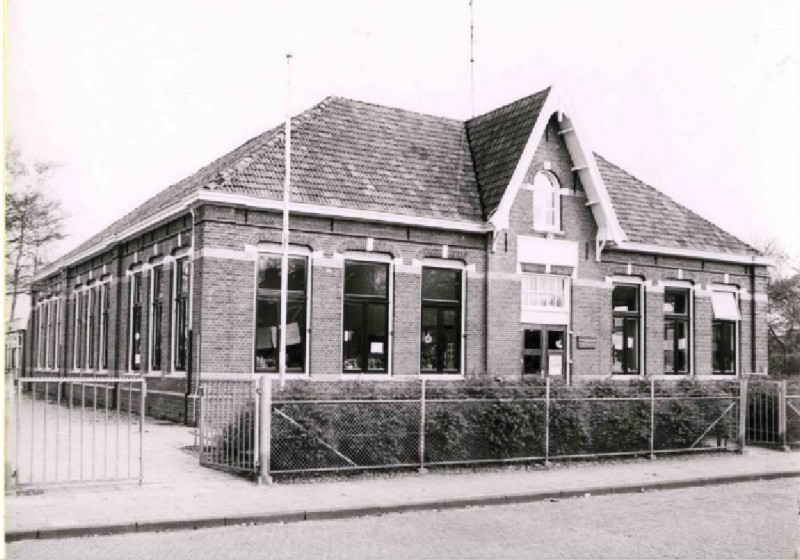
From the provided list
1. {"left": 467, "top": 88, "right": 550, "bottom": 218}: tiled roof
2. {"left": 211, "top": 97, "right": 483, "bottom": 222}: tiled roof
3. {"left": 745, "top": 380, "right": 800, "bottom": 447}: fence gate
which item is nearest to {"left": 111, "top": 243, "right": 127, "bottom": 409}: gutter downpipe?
{"left": 211, "top": 97, "right": 483, "bottom": 222}: tiled roof

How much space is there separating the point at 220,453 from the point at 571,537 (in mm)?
5989

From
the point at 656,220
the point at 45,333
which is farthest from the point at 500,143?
the point at 45,333

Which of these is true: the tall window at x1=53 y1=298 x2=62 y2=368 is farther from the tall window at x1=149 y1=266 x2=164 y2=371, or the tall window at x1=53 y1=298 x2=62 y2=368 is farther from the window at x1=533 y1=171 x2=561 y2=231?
the window at x1=533 y1=171 x2=561 y2=231

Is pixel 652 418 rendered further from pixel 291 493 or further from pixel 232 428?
pixel 232 428

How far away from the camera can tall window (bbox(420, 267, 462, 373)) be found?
67.5 feet

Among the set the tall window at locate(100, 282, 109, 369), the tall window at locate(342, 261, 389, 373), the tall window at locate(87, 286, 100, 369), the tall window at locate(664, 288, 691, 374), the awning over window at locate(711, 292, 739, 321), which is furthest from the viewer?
the tall window at locate(87, 286, 100, 369)

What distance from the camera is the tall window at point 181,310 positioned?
64.4ft

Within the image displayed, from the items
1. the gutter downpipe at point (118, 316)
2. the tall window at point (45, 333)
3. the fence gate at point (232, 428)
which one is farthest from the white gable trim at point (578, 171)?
the tall window at point (45, 333)

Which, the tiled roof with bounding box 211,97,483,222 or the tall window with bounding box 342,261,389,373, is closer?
the tiled roof with bounding box 211,97,483,222

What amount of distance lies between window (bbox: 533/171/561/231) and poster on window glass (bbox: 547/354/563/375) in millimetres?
3264

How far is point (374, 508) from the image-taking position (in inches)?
423

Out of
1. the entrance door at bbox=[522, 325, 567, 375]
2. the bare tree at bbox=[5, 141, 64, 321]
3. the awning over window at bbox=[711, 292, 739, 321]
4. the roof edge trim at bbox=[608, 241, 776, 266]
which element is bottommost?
the entrance door at bbox=[522, 325, 567, 375]

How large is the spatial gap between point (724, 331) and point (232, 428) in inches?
691

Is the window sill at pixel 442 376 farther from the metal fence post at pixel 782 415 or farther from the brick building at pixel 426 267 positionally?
the metal fence post at pixel 782 415
